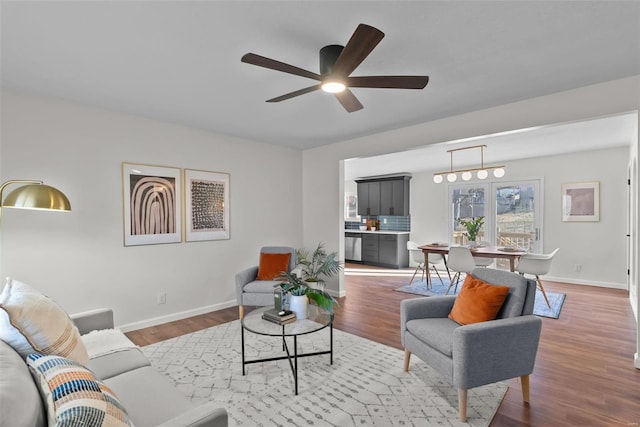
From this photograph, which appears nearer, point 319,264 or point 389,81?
point 389,81

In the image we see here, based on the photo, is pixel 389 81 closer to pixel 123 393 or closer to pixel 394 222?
pixel 123 393

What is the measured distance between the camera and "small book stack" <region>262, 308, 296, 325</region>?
242 cm

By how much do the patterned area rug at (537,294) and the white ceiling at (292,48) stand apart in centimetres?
267

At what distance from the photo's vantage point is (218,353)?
291 cm

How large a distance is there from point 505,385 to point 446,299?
72cm

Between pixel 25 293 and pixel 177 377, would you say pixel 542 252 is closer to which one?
pixel 177 377

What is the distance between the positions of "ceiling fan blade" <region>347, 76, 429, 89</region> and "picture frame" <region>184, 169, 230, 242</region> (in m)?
2.66

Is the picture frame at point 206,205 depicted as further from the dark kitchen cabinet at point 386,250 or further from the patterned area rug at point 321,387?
the dark kitchen cabinet at point 386,250

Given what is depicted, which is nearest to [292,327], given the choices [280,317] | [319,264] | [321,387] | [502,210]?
[280,317]

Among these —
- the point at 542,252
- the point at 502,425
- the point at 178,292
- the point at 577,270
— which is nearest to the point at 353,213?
the point at 542,252

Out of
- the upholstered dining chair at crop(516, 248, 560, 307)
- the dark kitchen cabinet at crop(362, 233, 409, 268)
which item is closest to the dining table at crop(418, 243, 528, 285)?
the upholstered dining chair at crop(516, 248, 560, 307)

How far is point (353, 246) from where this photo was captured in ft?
27.4

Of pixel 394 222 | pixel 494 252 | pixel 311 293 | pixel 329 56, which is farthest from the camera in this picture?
pixel 394 222

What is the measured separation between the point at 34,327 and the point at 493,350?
2.36m
